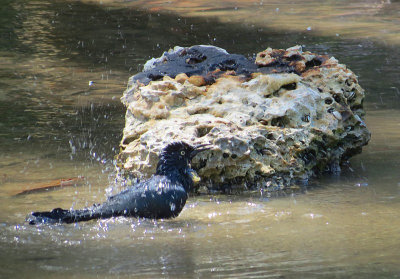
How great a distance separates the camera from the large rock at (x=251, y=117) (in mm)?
5852

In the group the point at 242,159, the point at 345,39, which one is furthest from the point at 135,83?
the point at 345,39

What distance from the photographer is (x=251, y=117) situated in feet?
20.2

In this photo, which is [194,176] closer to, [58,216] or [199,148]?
[199,148]

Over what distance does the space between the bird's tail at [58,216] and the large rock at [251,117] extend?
1.03 metres

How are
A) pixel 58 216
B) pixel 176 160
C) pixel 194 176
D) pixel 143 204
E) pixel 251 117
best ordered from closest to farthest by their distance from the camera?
pixel 58 216, pixel 143 204, pixel 176 160, pixel 194 176, pixel 251 117

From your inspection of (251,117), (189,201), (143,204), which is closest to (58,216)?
(143,204)

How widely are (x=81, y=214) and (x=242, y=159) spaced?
1.49 meters

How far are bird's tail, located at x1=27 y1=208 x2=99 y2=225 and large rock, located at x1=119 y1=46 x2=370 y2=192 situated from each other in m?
1.03

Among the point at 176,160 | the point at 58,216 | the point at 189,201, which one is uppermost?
the point at 176,160

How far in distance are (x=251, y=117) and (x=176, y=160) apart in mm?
1129

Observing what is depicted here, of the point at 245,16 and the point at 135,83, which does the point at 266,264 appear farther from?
the point at 245,16

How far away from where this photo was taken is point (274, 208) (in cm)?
531

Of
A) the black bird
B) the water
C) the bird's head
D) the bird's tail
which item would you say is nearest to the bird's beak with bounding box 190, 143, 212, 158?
the bird's head

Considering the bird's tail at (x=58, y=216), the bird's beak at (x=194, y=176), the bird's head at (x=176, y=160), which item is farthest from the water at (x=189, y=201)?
the bird's head at (x=176, y=160)
